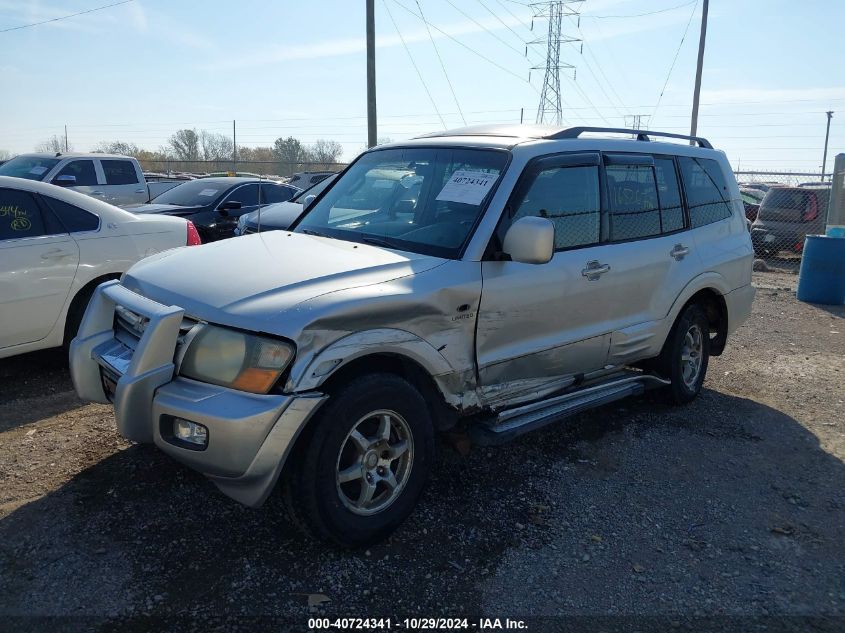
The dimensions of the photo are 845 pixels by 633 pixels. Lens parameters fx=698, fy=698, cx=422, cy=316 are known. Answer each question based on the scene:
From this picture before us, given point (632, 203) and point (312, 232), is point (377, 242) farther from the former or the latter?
point (632, 203)

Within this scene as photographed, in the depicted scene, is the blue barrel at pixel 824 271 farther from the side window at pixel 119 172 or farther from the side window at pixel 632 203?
the side window at pixel 119 172

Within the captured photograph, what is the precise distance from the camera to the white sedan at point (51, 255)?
5.09m

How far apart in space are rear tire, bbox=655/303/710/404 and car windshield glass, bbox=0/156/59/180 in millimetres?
11341

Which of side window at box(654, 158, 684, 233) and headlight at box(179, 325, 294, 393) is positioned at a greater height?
side window at box(654, 158, 684, 233)

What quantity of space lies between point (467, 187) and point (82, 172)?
11180mm

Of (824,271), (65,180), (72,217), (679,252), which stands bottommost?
(824,271)

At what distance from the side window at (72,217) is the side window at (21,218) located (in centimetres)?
8

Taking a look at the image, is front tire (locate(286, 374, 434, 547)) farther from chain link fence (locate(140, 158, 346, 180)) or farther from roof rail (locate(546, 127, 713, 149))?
chain link fence (locate(140, 158, 346, 180))

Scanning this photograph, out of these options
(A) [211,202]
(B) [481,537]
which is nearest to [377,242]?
(B) [481,537]

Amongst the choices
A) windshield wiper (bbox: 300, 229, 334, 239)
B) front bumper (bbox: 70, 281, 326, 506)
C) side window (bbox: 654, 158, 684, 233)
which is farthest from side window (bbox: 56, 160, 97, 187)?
side window (bbox: 654, 158, 684, 233)

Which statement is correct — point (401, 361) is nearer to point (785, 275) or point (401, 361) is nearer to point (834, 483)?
point (834, 483)

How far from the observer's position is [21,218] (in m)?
5.29

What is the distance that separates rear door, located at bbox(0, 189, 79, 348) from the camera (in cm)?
505

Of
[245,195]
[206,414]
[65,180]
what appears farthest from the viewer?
[65,180]
